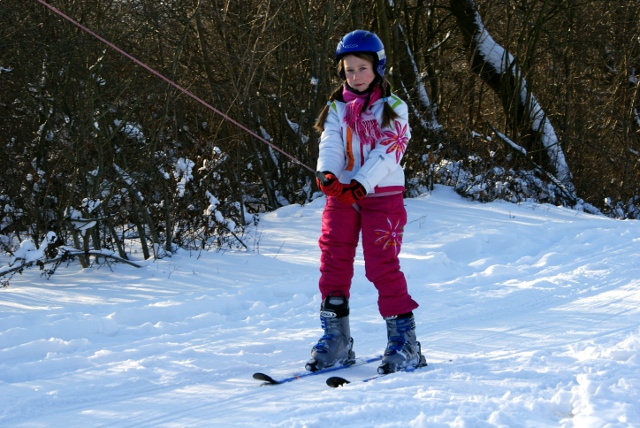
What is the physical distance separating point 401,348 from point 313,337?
917mm

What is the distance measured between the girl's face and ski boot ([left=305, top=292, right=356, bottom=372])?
106cm

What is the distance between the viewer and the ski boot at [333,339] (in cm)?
370

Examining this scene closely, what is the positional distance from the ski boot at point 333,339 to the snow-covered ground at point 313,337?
9cm

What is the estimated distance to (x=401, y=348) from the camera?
3.63 metres

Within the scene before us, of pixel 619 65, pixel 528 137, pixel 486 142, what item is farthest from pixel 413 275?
pixel 619 65

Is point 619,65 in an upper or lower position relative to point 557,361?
upper

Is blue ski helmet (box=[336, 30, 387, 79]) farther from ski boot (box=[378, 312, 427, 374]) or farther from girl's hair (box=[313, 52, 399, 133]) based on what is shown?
ski boot (box=[378, 312, 427, 374])

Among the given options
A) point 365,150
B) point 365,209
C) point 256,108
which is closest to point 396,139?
point 365,150

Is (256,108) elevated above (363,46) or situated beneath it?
elevated above

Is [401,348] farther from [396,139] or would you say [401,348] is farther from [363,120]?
[363,120]

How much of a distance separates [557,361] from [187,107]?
264 inches

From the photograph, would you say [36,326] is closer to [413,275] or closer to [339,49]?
[339,49]

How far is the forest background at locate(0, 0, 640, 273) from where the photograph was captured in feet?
19.8

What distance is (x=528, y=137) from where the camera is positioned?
12.8 metres
